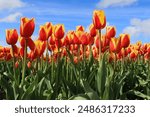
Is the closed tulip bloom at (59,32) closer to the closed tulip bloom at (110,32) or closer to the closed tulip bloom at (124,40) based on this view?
the closed tulip bloom at (110,32)

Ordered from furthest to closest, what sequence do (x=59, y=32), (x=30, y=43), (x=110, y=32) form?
(x=110, y=32) < (x=59, y=32) < (x=30, y=43)

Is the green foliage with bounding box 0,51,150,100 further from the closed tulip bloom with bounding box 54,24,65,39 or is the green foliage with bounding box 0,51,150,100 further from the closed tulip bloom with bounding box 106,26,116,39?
the closed tulip bloom with bounding box 106,26,116,39

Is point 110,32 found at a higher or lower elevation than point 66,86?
higher

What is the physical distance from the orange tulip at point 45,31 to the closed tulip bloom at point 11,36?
1.88 ft

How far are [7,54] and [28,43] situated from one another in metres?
7.09

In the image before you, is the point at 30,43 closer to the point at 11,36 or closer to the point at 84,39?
the point at 11,36

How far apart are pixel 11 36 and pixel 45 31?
70 centimetres

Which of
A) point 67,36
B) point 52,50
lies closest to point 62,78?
point 67,36

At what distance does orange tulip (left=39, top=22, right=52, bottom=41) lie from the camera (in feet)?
23.5

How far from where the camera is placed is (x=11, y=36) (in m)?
6.73

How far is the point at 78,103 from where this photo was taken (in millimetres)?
5129

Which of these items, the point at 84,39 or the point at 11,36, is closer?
the point at 11,36

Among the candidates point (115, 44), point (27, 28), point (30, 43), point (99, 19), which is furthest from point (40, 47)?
point (115, 44)

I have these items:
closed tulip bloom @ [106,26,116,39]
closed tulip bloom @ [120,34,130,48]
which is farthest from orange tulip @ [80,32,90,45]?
closed tulip bloom @ [120,34,130,48]
